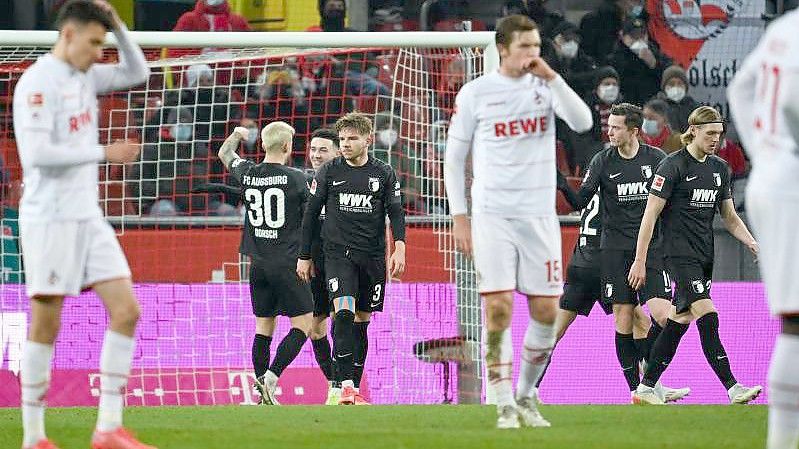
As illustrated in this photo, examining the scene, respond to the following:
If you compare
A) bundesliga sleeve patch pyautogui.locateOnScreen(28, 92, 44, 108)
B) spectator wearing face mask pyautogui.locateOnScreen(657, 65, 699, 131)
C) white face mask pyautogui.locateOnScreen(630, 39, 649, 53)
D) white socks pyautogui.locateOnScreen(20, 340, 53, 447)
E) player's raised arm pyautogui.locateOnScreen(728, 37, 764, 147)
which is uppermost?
white face mask pyautogui.locateOnScreen(630, 39, 649, 53)

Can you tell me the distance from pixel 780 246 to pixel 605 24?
12.3 m

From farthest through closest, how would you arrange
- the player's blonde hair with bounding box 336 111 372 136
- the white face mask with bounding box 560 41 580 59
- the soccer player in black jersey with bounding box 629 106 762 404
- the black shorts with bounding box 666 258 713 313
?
the white face mask with bounding box 560 41 580 59
the player's blonde hair with bounding box 336 111 372 136
the black shorts with bounding box 666 258 713 313
the soccer player in black jersey with bounding box 629 106 762 404

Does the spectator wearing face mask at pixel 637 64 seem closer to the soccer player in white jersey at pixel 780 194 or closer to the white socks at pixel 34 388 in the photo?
the white socks at pixel 34 388

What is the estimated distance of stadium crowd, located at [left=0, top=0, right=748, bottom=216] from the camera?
13812mm

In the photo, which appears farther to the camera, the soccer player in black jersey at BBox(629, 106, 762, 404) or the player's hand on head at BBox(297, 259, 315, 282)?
the player's hand on head at BBox(297, 259, 315, 282)

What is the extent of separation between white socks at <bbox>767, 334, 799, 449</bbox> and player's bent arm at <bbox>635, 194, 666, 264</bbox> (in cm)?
539

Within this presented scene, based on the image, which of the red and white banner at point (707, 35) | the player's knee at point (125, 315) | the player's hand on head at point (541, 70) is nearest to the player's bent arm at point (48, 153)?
the player's knee at point (125, 315)

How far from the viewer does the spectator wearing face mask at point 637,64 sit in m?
17.1

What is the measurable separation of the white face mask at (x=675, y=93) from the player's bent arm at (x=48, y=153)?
1076 cm

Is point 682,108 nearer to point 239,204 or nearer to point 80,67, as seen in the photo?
point 239,204

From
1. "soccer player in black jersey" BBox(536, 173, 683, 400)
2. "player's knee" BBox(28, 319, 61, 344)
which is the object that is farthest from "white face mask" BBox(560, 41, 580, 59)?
"player's knee" BBox(28, 319, 61, 344)

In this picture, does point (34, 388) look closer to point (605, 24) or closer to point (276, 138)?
point (276, 138)

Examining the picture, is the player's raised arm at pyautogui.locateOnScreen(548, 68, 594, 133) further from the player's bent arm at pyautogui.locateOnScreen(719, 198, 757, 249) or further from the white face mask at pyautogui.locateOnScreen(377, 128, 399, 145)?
the white face mask at pyautogui.locateOnScreen(377, 128, 399, 145)

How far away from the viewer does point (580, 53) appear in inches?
668
